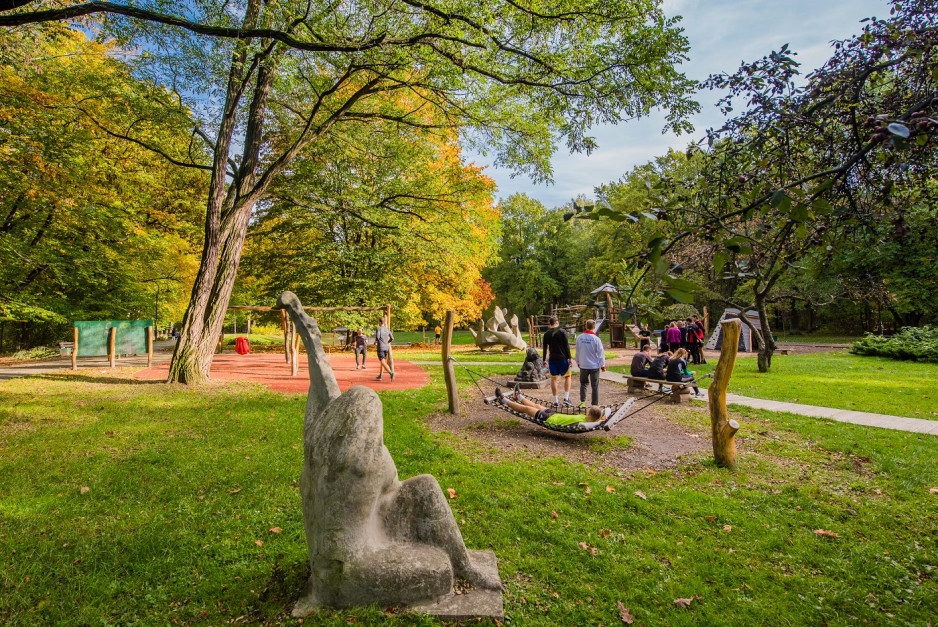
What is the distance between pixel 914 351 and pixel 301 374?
22.6 metres

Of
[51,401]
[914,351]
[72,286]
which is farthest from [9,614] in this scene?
[914,351]

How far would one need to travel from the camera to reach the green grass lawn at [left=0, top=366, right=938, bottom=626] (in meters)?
3.30

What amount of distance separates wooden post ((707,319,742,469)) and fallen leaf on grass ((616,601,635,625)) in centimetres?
356

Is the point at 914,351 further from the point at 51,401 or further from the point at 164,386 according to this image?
the point at 51,401

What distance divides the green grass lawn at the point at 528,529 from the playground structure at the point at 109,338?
26.7ft

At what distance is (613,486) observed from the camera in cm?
543

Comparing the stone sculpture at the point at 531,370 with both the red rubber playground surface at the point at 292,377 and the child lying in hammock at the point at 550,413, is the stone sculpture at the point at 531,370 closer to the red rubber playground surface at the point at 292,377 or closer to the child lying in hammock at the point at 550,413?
the red rubber playground surface at the point at 292,377

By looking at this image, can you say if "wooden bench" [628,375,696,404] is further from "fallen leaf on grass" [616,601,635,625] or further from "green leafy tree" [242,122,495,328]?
"green leafy tree" [242,122,495,328]

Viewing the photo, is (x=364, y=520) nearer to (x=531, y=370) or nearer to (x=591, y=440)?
(x=591, y=440)

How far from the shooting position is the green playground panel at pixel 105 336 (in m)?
14.6

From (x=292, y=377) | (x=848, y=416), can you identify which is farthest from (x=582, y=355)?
(x=292, y=377)

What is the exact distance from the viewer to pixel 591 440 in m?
7.45

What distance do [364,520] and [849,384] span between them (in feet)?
45.8

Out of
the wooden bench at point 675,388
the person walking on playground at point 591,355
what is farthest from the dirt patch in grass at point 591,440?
the person walking on playground at point 591,355
